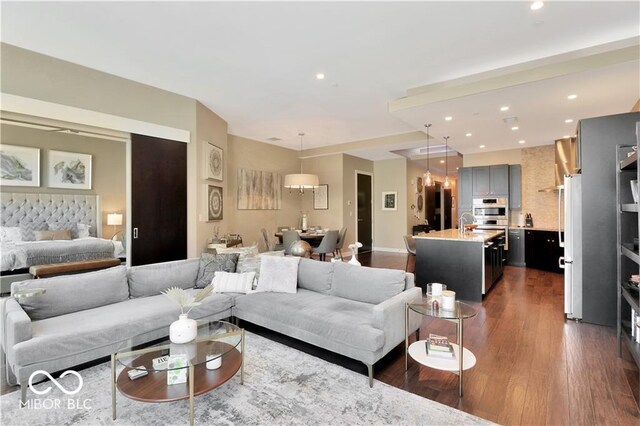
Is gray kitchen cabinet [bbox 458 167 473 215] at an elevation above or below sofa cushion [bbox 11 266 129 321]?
above

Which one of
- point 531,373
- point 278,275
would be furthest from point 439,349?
point 278,275

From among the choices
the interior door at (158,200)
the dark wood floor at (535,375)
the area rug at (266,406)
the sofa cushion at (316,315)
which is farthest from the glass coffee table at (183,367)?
the interior door at (158,200)

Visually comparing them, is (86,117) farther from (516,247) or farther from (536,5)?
(516,247)

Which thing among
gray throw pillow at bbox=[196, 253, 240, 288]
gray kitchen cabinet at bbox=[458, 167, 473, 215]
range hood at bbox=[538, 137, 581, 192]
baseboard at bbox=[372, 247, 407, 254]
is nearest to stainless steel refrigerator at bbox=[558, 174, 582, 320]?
range hood at bbox=[538, 137, 581, 192]

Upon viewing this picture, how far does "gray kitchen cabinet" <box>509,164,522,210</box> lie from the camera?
7453 millimetres

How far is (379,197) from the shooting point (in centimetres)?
1008

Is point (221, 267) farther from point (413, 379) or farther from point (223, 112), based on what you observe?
point (223, 112)

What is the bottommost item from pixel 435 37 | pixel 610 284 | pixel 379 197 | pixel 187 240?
pixel 610 284

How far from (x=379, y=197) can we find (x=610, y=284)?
267 inches

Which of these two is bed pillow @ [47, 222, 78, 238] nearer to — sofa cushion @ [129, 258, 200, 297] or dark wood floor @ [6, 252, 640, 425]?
sofa cushion @ [129, 258, 200, 297]

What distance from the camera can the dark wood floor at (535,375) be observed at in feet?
6.77

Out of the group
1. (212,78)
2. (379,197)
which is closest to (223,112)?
(212,78)

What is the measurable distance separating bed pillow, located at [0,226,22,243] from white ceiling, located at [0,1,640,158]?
7.17ft

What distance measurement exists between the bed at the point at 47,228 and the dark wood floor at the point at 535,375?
4349 millimetres
